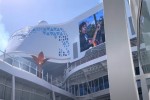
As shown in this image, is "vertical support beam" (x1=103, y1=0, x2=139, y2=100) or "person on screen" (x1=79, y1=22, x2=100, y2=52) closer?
"vertical support beam" (x1=103, y1=0, x2=139, y2=100)

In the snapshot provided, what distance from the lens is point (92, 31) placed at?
3884 cm

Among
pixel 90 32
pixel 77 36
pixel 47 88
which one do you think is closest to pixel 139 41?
pixel 47 88

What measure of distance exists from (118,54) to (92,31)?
117 ft

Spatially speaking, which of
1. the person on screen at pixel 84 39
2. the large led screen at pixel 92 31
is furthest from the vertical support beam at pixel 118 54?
the person on screen at pixel 84 39

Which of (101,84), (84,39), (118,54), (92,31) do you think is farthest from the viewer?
(84,39)

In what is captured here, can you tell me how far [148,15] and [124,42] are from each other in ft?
1.69

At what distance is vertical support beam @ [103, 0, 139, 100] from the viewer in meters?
3.10

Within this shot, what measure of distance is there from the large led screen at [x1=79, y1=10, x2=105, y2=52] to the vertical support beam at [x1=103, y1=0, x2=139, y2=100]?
33.3 m

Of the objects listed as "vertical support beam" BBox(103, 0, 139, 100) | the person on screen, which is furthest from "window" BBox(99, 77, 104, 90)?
"vertical support beam" BBox(103, 0, 139, 100)

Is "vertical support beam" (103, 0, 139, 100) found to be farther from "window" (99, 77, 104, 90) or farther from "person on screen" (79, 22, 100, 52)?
"person on screen" (79, 22, 100, 52)

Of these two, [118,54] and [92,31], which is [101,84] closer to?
[92,31]

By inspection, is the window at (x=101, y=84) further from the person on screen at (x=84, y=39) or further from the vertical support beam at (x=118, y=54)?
the vertical support beam at (x=118, y=54)

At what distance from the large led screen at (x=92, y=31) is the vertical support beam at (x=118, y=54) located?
109 feet

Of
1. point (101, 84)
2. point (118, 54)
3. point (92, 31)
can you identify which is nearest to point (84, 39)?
point (92, 31)
